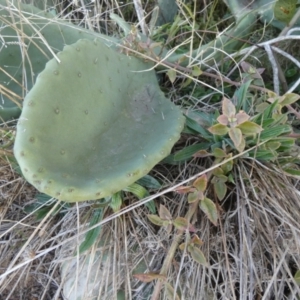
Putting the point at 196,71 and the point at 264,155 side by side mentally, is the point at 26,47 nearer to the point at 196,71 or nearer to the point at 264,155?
the point at 196,71

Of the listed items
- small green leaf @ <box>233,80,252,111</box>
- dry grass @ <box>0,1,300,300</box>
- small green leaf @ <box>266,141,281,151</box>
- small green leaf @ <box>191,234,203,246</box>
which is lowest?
dry grass @ <box>0,1,300,300</box>

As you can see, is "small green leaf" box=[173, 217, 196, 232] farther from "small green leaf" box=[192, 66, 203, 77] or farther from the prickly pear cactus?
the prickly pear cactus

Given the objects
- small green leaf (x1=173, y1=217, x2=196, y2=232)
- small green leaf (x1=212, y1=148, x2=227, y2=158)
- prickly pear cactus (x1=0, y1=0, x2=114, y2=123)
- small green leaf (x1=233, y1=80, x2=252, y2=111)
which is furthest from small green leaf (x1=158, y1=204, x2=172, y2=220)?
prickly pear cactus (x1=0, y1=0, x2=114, y2=123)

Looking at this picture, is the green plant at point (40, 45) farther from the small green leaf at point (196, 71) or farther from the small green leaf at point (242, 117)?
the small green leaf at point (242, 117)

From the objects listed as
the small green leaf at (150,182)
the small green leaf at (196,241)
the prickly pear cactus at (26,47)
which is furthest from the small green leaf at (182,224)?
the prickly pear cactus at (26,47)

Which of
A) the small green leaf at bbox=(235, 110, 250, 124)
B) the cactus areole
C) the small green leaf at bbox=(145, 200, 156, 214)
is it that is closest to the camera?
the cactus areole

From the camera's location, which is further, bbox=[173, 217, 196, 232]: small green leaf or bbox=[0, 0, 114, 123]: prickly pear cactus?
bbox=[0, 0, 114, 123]: prickly pear cactus
